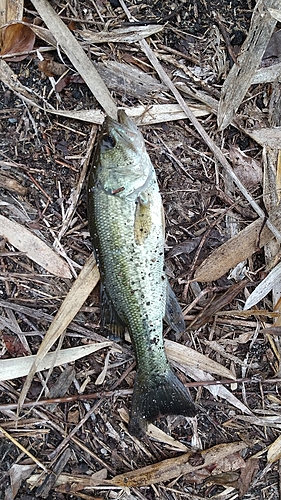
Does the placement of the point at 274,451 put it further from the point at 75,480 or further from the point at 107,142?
the point at 107,142

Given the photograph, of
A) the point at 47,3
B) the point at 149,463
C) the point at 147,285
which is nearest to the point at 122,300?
the point at 147,285

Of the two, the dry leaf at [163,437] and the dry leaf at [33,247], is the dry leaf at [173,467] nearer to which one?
the dry leaf at [163,437]

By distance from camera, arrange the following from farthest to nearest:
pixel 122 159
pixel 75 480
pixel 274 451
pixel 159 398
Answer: pixel 274 451, pixel 75 480, pixel 159 398, pixel 122 159

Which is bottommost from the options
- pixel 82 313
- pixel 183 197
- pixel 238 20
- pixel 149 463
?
pixel 149 463

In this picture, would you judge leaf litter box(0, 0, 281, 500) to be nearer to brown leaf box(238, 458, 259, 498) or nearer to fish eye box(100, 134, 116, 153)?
brown leaf box(238, 458, 259, 498)

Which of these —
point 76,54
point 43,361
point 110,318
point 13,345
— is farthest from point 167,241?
point 76,54

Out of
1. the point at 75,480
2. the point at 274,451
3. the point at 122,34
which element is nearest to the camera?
the point at 122,34

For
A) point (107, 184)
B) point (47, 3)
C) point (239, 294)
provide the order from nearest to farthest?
point (107, 184), point (47, 3), point (239, 294)

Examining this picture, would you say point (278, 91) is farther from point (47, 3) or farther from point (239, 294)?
point (47, 3)
